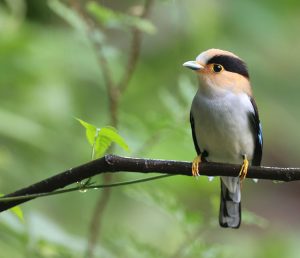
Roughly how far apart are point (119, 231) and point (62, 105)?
113cm

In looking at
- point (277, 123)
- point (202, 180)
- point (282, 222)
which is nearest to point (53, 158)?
point (202, 180)

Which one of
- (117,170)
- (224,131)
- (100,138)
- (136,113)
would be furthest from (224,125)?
(136,113)

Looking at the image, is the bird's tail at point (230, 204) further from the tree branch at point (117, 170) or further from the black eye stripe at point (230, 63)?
the tree branch at point (117, 170)

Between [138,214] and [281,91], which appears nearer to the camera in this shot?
[138,214]

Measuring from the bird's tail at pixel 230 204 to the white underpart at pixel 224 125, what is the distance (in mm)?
140

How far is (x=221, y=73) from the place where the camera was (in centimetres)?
290

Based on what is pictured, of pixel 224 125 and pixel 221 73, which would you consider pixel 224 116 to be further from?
pixel 221 73

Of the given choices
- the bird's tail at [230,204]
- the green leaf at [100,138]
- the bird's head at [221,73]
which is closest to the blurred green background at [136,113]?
the bird's tail at [230,204]

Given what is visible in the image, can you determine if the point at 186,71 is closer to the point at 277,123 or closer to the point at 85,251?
Answer: the point at 277,123

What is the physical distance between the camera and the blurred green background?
9.79ft

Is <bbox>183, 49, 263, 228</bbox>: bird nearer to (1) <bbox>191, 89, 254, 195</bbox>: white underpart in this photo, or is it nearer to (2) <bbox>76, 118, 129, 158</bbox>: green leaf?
(1) <bbox>191, 89, 254, 195</bbox>: white underpart

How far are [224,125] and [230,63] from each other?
25 centimetres

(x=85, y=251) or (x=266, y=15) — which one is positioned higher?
(x=266, y=15)

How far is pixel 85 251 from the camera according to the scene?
115 inches
